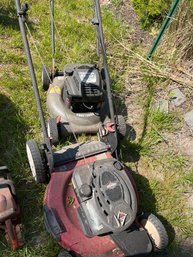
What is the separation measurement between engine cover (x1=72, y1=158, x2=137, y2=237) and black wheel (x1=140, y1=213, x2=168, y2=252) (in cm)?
23

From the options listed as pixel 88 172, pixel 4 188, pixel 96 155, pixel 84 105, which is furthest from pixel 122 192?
pixel 84 105

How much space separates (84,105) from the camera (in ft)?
8.39

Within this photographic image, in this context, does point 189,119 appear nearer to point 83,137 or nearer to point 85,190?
point 83,137

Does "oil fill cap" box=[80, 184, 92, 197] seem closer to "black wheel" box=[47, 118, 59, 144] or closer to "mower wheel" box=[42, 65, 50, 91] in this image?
"black wheel" box=[47, 118, 59, 144]

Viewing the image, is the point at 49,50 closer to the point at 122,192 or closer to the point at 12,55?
the point at 12,55

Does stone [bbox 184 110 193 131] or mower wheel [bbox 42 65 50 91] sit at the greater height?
mower wheel [bbox 42 65 50 91]

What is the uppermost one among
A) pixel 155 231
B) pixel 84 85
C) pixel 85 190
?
pixel 84 85

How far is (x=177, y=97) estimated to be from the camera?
3.08 m

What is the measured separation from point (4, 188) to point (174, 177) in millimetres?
1188

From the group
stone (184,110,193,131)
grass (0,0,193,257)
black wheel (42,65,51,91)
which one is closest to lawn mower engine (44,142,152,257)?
grass (0,0,193,257)

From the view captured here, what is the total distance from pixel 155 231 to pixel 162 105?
48.3 inches

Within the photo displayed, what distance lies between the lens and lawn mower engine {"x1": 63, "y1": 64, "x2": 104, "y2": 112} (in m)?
2.43

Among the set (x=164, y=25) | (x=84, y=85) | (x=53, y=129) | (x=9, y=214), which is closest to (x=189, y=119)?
(x=164, y=25)

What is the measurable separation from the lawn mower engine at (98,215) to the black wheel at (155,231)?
0.06 metres
